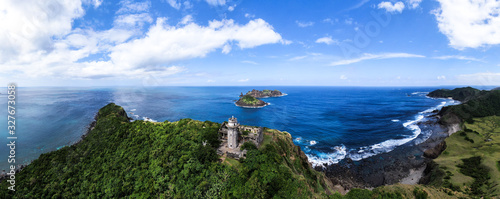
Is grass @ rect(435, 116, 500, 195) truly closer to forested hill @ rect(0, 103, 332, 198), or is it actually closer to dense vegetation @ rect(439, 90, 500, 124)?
dense vegetation @ rect(439, 90, 500, 124)

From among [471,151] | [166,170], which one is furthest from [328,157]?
[166,170]

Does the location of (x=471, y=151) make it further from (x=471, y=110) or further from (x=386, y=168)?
(x=471, y=110)

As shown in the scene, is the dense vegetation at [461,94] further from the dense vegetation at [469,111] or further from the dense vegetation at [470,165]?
the dense vegetation at [470,165]

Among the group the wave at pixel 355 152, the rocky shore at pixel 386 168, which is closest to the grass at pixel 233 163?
the rocky shore at pixel 386 168

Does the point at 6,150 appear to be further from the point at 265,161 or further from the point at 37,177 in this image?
the point at 265,161

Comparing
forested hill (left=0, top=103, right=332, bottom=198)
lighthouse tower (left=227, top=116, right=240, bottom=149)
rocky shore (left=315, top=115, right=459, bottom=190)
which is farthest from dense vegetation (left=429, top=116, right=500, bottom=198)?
lighthouse tower (left=227, top=116, right=240, bottom=149)

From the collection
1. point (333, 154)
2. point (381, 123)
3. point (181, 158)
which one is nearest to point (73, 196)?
point (181, 158)

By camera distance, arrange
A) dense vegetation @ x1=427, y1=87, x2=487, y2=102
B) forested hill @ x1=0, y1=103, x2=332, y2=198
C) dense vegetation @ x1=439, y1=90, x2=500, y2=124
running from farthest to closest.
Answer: dense vegetation @ x1=427, y1=87, x2=487, y2=102
dense vegetation @ x1=439, y1=90, x2=500, y2=124
forested hill @ x1=0, y1=103, x2=332, y2=198
